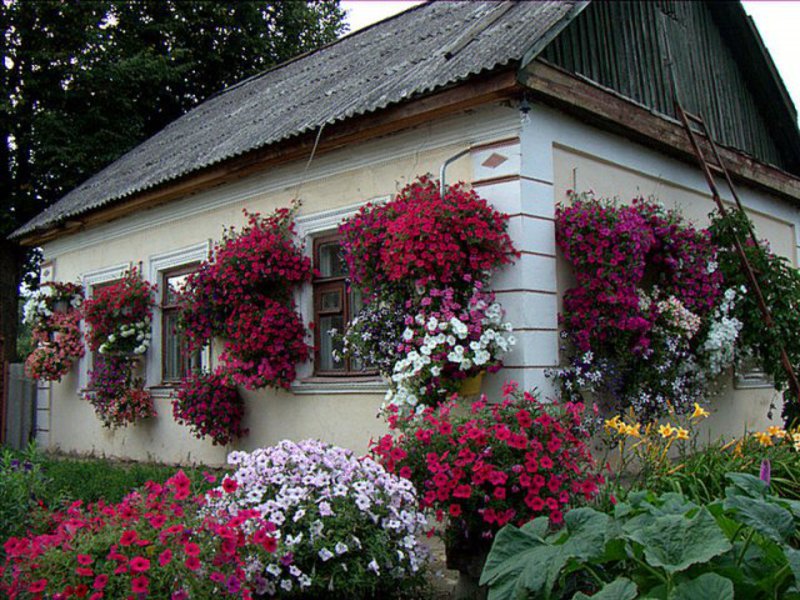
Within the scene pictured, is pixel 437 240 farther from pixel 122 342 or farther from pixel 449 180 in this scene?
pixel 122 342

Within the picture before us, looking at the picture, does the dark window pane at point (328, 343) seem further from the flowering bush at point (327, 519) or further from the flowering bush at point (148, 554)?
the flowering bush at point (148, 554)

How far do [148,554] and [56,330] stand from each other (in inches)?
408

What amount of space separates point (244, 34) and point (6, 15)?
20.0 feet

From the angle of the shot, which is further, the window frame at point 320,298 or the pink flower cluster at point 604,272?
the window frame at point 320,298

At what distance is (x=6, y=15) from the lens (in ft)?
51.5

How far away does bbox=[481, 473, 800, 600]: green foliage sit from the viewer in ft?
8.92

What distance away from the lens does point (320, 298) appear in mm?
8492

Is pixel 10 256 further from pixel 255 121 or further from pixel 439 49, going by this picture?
pixel 439 49

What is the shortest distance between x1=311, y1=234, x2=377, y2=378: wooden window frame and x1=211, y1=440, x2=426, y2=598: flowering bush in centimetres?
388

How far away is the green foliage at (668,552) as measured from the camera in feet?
8.92

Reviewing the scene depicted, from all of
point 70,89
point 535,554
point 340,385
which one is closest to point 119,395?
point 340,385

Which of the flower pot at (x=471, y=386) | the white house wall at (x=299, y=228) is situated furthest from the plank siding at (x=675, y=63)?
the flower pot at (x=471, y=386)

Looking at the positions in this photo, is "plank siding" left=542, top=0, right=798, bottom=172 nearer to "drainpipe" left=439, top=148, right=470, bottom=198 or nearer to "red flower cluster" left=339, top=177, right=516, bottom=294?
"drainpipe" left=439, top=148, right=470, bottom=198

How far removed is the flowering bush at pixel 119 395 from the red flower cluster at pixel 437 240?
17.0ft
